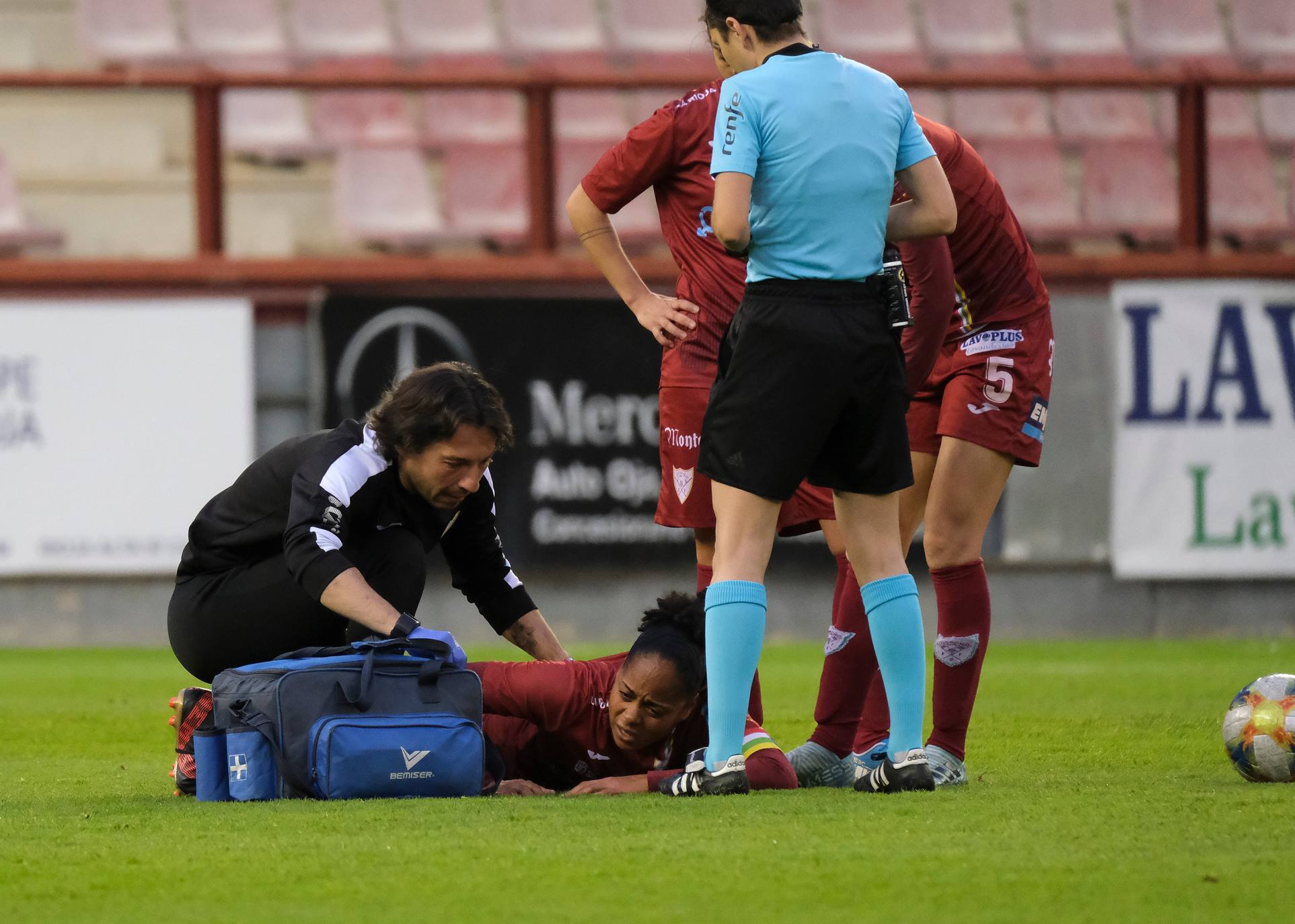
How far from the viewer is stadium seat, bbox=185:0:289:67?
12.6 meters

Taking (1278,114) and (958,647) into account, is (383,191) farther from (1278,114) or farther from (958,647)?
(958,647)

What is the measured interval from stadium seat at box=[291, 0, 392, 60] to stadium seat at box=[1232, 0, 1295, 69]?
5888mm

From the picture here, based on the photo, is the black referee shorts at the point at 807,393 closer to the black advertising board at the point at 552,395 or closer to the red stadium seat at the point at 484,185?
the black advertising board at the point at 552,395

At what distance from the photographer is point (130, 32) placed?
12711 millimetres

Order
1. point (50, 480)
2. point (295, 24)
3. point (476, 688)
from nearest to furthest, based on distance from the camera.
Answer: point (476, 688) < point (50, 480) < point (295, 24)

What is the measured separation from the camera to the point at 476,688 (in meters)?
4.02

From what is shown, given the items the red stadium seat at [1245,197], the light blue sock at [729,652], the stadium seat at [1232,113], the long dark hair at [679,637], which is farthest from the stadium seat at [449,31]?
the light blue sock at [729,652]

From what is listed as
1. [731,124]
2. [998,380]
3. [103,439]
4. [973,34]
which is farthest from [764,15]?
[973,34]

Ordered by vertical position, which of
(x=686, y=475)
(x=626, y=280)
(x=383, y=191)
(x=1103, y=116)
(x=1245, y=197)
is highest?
(x=1103, y=116)

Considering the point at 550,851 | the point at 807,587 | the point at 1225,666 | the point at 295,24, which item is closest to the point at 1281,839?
the point at 550,851

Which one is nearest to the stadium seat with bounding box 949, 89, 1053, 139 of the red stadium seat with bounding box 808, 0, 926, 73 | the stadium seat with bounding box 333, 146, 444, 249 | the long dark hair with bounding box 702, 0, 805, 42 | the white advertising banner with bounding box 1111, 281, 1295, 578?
the red stadium seat with bounding box 808, 0, 926, 73

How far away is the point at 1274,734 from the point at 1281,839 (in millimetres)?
830

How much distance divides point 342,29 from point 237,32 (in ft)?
2.23

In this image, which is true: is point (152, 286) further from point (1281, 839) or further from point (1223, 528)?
point (1281, 839)
